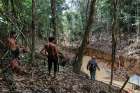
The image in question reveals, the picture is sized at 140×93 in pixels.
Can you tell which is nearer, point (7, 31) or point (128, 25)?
point (7, 31)

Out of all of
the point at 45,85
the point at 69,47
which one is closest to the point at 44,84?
the point at 45,85

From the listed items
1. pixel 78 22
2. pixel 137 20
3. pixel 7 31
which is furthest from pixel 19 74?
pixel 78 22

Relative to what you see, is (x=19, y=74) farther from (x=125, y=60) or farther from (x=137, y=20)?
(x=137, y=20)

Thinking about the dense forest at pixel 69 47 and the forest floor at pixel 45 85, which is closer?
the forest floor at pixel 45 85

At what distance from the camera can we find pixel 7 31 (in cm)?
1493

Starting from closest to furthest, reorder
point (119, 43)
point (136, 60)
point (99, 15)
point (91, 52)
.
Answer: point (136, 60) → point (119, 43) → point (91, 52) → point (99, 15)

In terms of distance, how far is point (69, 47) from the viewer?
40000mm

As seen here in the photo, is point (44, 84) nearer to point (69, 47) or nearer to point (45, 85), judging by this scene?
point (45, 85)

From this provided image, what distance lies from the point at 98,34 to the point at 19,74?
3139 cm

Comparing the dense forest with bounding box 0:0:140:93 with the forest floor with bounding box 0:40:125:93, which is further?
the dense forest with bounding box 0:0:140:93

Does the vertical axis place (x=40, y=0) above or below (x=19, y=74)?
above

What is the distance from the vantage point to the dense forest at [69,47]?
11891 millimetres

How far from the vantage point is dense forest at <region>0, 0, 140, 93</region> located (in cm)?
1189

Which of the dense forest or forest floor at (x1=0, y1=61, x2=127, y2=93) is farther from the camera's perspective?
the dense forest
